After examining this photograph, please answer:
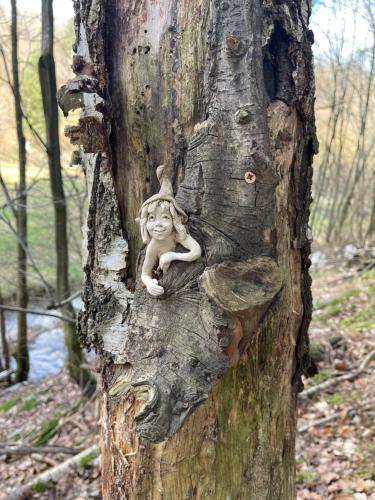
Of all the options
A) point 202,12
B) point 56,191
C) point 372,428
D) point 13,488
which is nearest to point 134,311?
point 202,12

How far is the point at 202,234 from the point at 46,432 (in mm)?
5233

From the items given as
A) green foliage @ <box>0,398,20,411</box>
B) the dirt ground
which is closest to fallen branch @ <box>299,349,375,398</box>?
the dirt ground

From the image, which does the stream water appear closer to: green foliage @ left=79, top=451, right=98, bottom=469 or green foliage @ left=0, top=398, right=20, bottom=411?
green foliage @ left=0, top=398, right=20, bottom=411

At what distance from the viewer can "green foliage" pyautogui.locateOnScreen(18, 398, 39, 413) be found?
276 inches

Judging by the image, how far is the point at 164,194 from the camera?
1.32 metres

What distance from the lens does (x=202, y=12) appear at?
4.47 feet

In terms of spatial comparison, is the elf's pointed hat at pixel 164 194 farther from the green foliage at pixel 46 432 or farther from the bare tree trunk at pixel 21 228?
the green foliage at pixel 46 432

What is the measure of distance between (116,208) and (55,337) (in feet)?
35.7

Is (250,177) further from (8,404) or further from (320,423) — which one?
(8,404)

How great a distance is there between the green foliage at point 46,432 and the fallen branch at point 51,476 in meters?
1.58

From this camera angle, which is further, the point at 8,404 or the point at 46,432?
the point at 8,404

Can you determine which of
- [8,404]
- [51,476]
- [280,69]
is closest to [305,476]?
[51,476]

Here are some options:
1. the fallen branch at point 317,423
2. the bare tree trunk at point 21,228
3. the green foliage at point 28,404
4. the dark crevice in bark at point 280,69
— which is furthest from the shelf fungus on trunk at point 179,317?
the green foliage at point 28,404

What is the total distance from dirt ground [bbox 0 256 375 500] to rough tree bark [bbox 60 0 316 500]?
1.71 m
